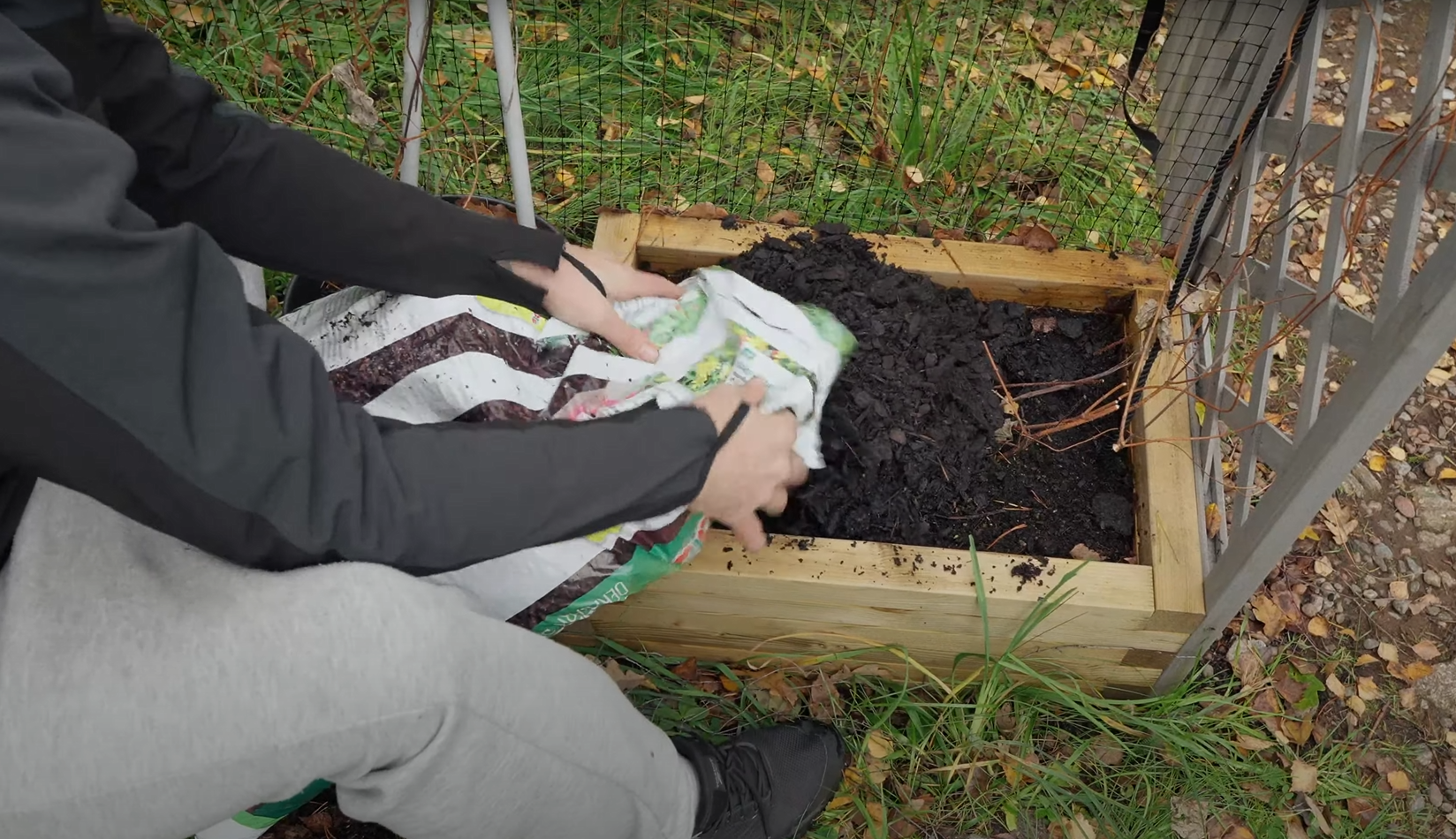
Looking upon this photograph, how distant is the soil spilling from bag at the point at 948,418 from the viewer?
1.65m

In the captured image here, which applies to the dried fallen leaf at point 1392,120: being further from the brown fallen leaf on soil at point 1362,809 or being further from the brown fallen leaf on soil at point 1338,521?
the brown fallen leaf on soil at point 1362,809

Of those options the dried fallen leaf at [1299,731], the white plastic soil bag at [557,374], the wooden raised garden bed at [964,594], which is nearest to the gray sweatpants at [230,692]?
the white plastic soil bag at [557,374]

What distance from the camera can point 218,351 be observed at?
2.62ft

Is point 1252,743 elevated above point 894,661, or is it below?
below

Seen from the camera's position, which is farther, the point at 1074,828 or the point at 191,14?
the point at 191,14

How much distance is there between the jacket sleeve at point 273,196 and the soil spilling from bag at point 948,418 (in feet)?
2.23

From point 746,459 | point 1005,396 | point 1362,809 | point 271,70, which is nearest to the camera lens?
point 746,459

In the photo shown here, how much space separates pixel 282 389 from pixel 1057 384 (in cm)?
135

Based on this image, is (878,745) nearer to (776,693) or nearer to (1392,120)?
(776,693)

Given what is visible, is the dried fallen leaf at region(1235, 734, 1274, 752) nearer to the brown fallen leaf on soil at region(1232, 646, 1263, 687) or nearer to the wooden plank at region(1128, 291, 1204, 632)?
the brown fallen leaf on soil at region(1232, 646, 1263, 687)

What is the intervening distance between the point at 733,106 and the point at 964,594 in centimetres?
154

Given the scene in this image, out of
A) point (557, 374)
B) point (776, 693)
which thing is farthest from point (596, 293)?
point (776, 693)

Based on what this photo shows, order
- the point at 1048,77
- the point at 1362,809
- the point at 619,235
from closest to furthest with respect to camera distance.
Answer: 1. the point at 1362,809
2. the point at 619,235
3. the point at 1048,77

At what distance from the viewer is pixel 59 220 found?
703 mm
